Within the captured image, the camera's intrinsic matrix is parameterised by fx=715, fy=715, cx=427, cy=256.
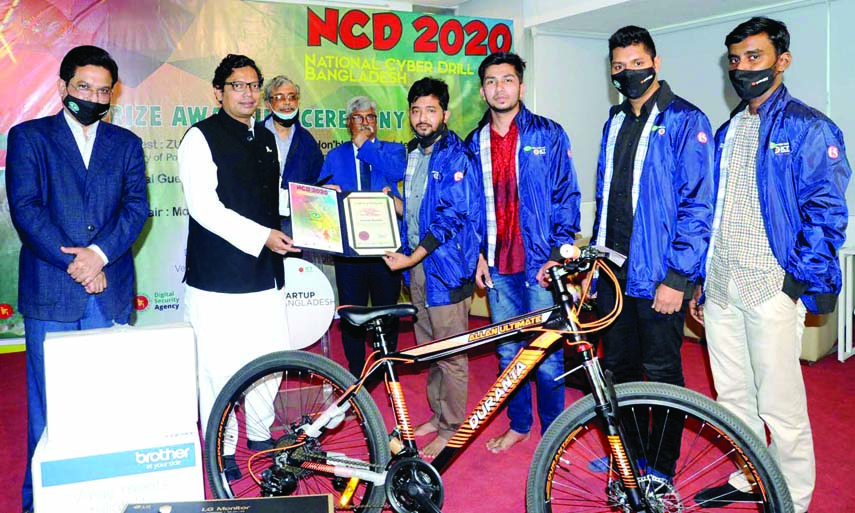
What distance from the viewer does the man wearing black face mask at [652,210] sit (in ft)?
8.59

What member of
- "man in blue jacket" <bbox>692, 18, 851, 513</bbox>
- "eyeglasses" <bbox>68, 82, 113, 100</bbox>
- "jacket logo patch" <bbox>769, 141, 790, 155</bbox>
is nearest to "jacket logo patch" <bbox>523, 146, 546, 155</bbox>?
"man in blue jacket" <bbox>692, 18, 851, 513</bbox>

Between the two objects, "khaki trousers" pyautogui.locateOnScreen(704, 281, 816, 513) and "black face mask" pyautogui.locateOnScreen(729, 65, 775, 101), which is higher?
"black face mask" pyautogui.locateOnScreen(729, 65, 775, 101)

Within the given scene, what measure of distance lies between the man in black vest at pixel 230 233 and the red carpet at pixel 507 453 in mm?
922

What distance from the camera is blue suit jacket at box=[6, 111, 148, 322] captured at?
8.55 ft

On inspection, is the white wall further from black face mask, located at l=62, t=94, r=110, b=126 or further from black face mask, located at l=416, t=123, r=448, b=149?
black face mask, located at l=62, t=94, r=110, b=126

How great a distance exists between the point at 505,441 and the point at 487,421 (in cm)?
109

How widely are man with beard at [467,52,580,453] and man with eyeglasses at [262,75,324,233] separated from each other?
3.97 feet

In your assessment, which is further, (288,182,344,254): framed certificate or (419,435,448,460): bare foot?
(419,435,448,460): bare foot

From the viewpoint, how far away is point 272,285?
10.1 feet

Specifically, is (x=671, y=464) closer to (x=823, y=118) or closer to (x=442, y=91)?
(x=823, y=118)

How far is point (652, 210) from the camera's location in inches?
106

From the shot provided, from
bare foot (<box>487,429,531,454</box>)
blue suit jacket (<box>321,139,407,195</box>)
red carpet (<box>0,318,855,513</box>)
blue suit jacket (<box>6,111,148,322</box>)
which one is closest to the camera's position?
blue suit jacket (<box>6,111,148,322</box>)

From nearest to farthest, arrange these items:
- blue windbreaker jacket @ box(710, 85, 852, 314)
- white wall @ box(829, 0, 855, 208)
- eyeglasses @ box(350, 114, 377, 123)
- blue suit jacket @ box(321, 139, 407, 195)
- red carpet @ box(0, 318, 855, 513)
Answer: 1. blue windbreaker jacket @ box(710, 85, 852, 314)
2. red carpet @ box(0, 318, 855, 513)
3. blue suit jacket @ box(321, 139, 407, 195)
4. eyeglasses @ box(350, 114, 377, 123)
5. white wall @ box(829, 0, 855, 208)

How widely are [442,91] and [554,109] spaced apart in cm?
413
